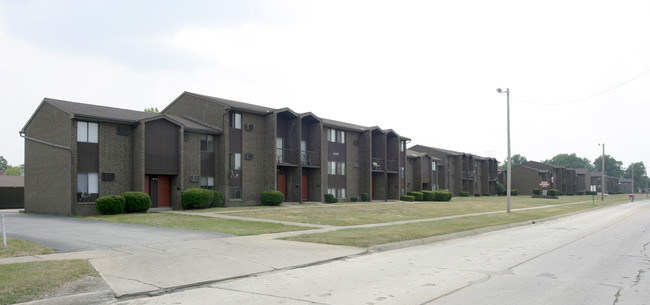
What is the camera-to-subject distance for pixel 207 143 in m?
33.1

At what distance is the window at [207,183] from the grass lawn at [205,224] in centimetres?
763

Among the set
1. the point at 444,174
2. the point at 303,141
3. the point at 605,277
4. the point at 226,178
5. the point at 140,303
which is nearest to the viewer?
the point at 140,303

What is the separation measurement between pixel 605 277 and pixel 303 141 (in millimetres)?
32235

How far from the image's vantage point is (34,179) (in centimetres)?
3006

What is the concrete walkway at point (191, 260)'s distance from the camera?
865 cm

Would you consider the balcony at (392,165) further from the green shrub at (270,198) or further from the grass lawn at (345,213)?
the green shrub at (270,198)

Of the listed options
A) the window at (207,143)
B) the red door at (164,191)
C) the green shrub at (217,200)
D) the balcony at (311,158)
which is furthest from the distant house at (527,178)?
the red door at (164,191)

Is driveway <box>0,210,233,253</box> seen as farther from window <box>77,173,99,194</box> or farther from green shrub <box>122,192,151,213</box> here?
green shrub <box>122,192,151,213</box>

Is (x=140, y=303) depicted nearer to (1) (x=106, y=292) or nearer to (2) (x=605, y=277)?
(1) (x=106, y=292)

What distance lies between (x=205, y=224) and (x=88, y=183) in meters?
10.5

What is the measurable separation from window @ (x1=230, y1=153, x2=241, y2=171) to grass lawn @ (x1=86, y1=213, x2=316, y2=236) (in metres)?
8.83

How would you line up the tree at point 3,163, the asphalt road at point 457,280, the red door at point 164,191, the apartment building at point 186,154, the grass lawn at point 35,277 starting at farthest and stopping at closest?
the tree at point 3,163 → the red door at point 164,191 → the apartment building at point 186,154 → the asphalt road at point 457,280 → the grass lawn at point 35,277

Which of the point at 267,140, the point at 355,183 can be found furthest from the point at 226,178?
the point at 355,183

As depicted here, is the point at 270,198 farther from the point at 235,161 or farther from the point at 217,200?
the point at 217,200
